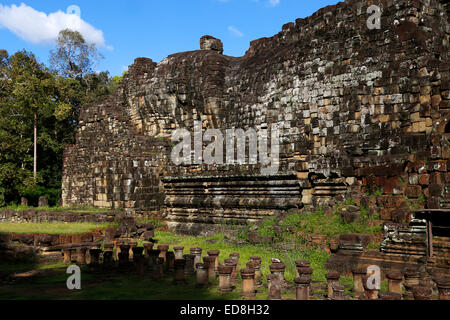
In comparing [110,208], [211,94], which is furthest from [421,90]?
[110,208]

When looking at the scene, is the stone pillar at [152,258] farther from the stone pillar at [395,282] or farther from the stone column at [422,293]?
the stone column at [422,293]

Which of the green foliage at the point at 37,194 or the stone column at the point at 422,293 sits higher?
the green foliage at the point at 37,194

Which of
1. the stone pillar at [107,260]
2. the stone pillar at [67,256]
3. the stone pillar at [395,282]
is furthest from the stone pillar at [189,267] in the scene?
the stone pillar at [395,282]

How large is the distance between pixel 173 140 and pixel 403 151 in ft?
32.3

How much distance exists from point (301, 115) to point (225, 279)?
7.15m

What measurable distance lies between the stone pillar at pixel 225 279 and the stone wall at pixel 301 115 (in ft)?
12.9

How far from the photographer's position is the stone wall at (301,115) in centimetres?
973

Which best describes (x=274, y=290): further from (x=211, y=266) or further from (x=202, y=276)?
(x=211, y=266)

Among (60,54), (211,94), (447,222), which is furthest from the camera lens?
(60,54)

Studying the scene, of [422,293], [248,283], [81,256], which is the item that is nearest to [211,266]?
[248,283]

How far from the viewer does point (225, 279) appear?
21.0ft

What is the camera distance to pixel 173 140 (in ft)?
57.6

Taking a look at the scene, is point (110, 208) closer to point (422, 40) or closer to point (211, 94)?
point (211, 94)
